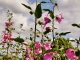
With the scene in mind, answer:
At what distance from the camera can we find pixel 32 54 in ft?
9.78

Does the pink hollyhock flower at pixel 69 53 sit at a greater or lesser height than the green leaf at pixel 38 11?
lesser

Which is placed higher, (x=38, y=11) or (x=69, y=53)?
(x=38, y=11)

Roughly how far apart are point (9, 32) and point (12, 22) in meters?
0.52

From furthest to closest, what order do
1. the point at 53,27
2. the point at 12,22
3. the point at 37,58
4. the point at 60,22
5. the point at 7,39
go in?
1. the point at 12,22
2. the point at 7,39
3. the point at 60,22
4. the point at 53,27
5. the point at 37,58

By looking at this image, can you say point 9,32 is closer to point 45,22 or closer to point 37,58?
point 45,22

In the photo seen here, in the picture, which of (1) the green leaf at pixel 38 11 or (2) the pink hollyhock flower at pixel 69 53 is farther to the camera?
(2) the pink hollyhock flower at pixel 69 53

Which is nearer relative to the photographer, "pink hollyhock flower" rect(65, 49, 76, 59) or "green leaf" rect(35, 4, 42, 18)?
"green leaf" rect(35, 4, 42, 18)

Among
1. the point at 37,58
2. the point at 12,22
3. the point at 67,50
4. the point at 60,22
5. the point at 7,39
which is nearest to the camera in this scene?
the point at 37,58

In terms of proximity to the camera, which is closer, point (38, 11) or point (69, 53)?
point (38, 11)

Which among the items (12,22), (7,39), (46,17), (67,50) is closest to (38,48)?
(67,50)

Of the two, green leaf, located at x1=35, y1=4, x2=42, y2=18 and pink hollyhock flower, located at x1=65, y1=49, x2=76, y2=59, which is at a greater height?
green leaf, located at x1=35, y1=4, x2=42, y2=18

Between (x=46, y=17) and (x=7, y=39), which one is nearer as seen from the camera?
(x=46, y=17)

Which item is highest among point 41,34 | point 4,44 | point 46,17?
point 46,17

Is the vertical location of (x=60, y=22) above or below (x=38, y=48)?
above
